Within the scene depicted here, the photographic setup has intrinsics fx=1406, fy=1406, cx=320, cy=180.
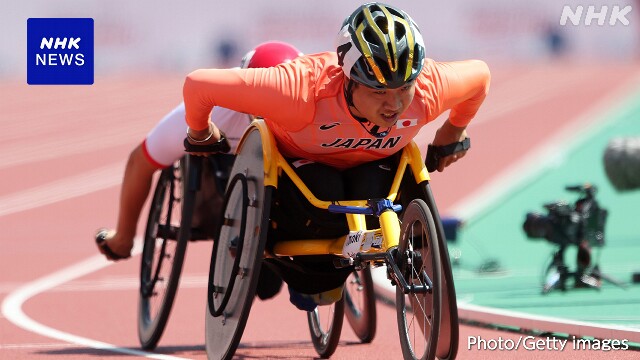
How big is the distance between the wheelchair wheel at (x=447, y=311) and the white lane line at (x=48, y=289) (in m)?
2.39

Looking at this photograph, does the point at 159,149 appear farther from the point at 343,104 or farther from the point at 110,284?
the point at 110,284

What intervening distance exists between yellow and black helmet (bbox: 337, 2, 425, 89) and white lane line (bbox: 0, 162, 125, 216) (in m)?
13.3

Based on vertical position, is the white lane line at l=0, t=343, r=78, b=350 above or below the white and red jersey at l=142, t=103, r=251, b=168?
below

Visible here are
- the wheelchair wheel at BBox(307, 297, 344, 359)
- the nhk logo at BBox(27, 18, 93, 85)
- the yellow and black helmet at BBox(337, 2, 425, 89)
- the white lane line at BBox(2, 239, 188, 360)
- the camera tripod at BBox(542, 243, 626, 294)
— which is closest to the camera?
the yellow and black helmet at BBox(337, 2, 425, 89)

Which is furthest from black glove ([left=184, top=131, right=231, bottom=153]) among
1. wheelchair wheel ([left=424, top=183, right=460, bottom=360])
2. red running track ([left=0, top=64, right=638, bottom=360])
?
wheelchair wheel ([left=424, top=183, right=460, bottom=360])

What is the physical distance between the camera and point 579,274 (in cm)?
962

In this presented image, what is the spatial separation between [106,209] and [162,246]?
11371 mm

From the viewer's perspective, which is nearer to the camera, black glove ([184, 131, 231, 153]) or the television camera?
black glove ([184, 131, 231, 153])

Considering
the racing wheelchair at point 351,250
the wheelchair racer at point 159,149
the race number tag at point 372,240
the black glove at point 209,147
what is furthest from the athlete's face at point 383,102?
the wheelchair racer at point 159,149

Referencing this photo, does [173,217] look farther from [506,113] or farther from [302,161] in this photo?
[506,113]

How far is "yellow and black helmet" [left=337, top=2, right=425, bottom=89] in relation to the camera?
233 inches

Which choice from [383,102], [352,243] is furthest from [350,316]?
[383,102]

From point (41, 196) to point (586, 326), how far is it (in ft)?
47.6

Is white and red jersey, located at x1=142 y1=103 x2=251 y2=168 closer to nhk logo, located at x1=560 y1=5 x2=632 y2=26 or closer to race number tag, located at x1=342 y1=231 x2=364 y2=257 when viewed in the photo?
race number tag, located at x1=342 y1=231 x2=364 y2=257
